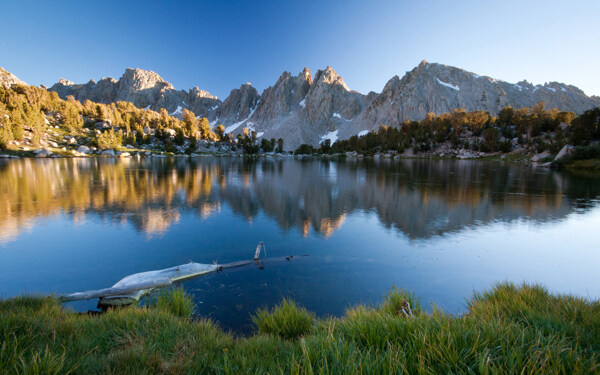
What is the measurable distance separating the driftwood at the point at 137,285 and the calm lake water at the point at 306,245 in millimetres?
380

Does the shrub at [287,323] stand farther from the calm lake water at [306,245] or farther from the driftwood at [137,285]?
the driftwood at [137,285]

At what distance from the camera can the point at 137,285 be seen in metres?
6.69

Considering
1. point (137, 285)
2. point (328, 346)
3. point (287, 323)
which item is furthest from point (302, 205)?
point (328, 346)

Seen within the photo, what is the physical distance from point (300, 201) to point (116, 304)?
576 inches

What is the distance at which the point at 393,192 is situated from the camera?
79.3 ft

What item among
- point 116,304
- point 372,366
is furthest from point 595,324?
point 116,304

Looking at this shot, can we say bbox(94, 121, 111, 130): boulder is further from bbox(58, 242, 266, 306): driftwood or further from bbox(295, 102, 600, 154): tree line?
bbox(58, 242, 266, 306): driftwood

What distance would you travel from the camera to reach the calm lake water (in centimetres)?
755

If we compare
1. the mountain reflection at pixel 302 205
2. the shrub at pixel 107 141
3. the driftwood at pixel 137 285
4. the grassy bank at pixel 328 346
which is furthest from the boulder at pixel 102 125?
the grassy bank at pixel 328 346

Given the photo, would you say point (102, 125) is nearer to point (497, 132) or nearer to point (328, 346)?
point (328, 346)

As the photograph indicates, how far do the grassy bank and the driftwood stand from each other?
5.42 feet

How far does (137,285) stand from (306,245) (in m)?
6.32

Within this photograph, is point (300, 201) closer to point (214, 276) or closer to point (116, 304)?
point (214, 276)

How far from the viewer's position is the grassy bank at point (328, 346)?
2.34 m
